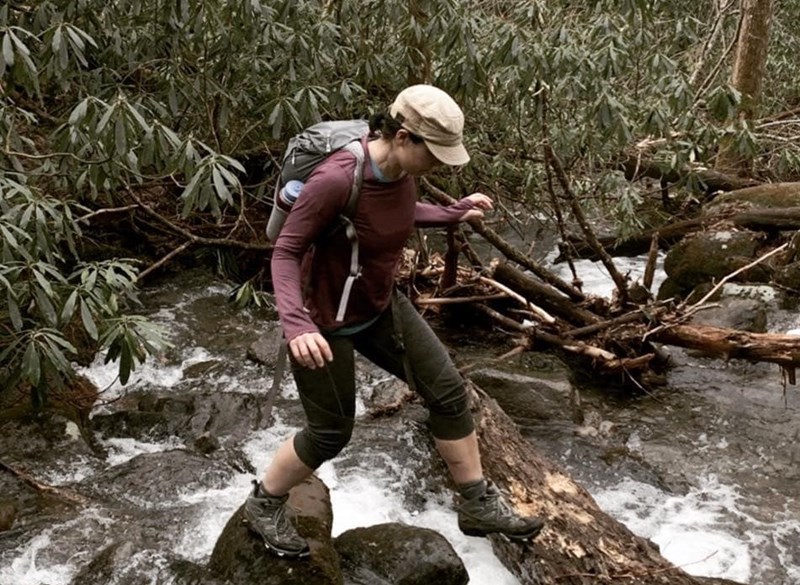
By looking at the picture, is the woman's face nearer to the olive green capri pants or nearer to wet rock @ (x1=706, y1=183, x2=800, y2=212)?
the olive green capri pants

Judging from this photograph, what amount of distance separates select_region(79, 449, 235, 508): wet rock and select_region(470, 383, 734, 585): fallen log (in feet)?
5.56

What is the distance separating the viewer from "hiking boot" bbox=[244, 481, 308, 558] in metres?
3.25

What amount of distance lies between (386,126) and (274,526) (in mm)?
1635

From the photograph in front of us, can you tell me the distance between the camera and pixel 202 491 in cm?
475

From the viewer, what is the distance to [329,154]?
2748 millimetres

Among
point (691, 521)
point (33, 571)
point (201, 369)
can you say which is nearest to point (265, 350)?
point (201, 369)

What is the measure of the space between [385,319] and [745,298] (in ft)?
17.9

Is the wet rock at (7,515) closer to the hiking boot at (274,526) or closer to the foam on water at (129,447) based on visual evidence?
the foam on water at (129,447)

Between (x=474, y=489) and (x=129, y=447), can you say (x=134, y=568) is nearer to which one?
(x=129, y=447)

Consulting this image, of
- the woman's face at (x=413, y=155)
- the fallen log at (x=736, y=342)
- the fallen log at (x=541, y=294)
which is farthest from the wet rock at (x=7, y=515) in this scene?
the fallen log at (x=736, y=342)

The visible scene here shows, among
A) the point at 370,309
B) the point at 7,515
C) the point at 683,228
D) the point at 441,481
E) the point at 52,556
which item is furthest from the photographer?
the point at 683,228

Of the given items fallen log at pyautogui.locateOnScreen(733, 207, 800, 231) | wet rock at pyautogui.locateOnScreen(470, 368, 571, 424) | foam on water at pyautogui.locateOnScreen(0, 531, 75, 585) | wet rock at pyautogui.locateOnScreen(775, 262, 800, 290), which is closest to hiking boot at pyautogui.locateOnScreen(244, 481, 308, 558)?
foam on water at pyautogui.locateOnScreen(0, 531, 75, 585)

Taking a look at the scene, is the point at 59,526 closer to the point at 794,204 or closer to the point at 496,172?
the point at 496,172

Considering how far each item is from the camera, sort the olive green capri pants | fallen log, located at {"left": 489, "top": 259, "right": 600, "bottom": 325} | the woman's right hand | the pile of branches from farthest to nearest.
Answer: fallen log, located at {"left": 489, "top": 259, "right": 600, "bottom": 325} < the pile of branches < the olive green capri pants < the woman's right hand
